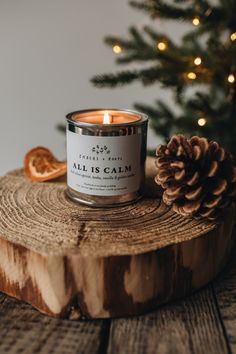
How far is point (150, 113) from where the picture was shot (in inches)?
44.2

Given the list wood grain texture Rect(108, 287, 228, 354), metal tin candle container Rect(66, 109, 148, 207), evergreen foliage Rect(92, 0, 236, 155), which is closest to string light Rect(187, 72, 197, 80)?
evergreen foliage Rect(92, 0, 236, 155)

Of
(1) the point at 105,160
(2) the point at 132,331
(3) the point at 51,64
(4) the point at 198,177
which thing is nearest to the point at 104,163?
(1) the point at 105,160

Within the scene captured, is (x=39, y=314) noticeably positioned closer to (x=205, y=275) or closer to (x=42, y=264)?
(x=42, y=264)

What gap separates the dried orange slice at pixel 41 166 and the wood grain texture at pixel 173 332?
0.33 meters

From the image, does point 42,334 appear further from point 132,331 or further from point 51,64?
point 51,64

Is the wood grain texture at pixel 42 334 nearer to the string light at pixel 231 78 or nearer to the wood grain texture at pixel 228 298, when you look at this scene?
the wood grain texture at pixel 228 298

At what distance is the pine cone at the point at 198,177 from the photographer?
0.63 metres

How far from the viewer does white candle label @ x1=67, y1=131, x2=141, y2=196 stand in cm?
66

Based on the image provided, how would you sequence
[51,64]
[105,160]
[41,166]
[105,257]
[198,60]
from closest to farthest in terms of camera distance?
[105,257], [105,160], [41,166], [198,60], [51,64]

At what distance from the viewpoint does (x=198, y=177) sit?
625 mm

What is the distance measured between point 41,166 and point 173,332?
424 millimetres

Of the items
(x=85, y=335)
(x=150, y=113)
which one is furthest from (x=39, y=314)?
(x=150, y=113)

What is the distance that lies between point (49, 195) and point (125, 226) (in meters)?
0.17

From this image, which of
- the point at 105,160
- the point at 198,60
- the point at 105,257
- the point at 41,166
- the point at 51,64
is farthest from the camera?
the point at 51,64
